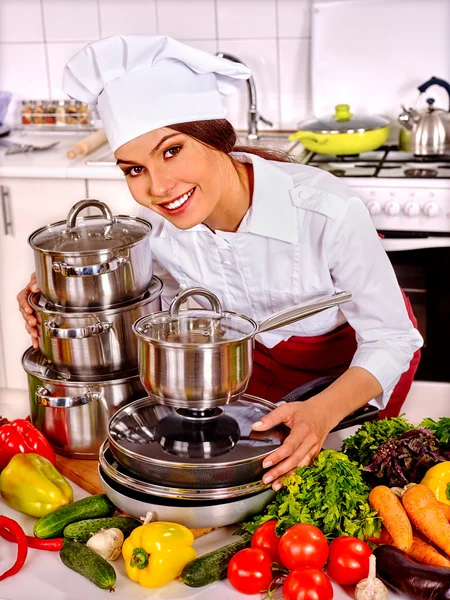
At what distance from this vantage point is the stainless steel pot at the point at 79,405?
1322mm

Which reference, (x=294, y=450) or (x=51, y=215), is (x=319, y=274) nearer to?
(x=294, y=450)

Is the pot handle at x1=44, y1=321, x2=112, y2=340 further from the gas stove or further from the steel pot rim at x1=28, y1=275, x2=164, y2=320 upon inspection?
the gas stove

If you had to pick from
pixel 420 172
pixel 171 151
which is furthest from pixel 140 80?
pixel 420 172

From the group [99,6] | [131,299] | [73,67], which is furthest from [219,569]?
[99,6]

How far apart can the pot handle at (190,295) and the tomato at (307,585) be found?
1.27ft

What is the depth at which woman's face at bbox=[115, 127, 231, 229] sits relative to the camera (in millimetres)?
1297

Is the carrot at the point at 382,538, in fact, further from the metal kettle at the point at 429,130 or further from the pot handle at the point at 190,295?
the metal kettle at the point at 429,130

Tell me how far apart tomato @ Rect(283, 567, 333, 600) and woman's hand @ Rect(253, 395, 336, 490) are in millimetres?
167

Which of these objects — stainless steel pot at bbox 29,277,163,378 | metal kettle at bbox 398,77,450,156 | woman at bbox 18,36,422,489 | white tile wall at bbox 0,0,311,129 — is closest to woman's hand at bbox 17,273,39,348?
woman at bbox 18,36,422,489

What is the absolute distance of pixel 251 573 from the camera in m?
1.02

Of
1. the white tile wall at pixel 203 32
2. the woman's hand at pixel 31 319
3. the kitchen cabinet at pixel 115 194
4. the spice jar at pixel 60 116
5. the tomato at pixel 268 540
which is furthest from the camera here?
the spice jar at pixel 60 116

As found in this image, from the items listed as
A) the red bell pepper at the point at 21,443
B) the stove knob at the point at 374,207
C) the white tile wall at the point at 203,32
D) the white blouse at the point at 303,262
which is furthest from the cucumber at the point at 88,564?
the white tile wall at the point at 203,32

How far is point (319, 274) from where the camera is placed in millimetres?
1556

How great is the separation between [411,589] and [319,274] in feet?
2.29
